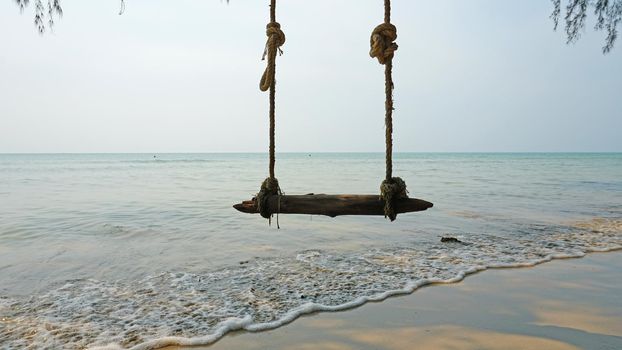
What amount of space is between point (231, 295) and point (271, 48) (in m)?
2.97

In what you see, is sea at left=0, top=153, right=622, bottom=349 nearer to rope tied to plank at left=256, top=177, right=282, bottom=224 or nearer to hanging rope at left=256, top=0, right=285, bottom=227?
rope tied to plank at left=256, top=177, right=282, bottom=224

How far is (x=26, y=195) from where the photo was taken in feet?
47.1

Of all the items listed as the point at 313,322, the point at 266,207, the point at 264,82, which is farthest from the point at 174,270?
the point at 264,82

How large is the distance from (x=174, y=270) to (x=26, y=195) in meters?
12.3

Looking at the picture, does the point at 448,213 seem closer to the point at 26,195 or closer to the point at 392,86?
the point at 392,86

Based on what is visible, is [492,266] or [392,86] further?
[492,266]

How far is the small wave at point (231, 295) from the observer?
3729mm

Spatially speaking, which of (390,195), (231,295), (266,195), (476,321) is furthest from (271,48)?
(476,321)

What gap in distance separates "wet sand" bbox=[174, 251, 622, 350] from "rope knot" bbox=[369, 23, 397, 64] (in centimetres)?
250

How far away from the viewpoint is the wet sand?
340 cm

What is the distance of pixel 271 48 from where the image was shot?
11.5 ft

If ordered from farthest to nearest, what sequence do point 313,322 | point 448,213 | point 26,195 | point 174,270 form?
point 26,195, point 448,213, point 174,270, point 313,322

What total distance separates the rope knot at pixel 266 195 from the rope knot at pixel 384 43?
4.53ft

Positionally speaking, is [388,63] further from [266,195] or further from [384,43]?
[266,195]
